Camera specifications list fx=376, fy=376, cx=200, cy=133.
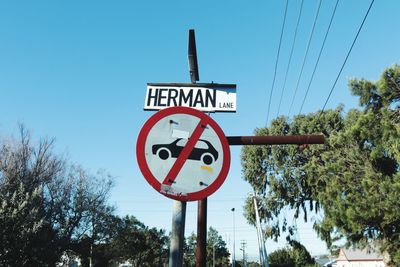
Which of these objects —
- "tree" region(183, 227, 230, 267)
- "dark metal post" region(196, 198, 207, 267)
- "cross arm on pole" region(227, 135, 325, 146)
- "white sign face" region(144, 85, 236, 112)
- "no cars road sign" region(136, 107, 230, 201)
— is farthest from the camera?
"tree" region(183, 227, 230, 267)

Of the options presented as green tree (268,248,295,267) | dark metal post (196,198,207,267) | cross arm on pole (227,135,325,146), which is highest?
green tree (268,248,295,267)

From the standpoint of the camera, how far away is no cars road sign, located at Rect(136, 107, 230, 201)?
8.06 feet

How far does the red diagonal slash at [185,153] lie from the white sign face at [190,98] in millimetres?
872

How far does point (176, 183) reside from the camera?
246cm

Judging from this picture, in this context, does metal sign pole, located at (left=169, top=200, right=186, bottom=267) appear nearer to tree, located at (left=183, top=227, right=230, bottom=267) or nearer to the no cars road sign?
the no cars road sign

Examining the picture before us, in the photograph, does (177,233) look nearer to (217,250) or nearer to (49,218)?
(49,218)

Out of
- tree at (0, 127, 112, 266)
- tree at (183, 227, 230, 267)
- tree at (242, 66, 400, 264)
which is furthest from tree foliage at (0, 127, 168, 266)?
tree at (183, 227, 230, 267)

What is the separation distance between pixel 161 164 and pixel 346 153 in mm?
18568

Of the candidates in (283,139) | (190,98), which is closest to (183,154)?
(190,98)

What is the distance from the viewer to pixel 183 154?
2.55 m

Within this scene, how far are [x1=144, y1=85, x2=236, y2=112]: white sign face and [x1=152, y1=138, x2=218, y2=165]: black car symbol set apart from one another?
97 cm

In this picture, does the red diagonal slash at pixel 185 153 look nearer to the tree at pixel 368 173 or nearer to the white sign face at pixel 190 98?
the white sign face at pixel 190 98

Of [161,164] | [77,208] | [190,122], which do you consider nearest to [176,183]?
[161,164]

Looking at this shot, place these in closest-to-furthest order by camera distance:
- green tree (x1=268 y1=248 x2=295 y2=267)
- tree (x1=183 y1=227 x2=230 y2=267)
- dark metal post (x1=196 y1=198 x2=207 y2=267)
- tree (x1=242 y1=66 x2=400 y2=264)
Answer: dark metal post (x1=196 y1=198 x2=207 y2=267) < tree (x1=242 y1=66 x2=400 y2=264) < green tree (x1=268 y1=248 x2=295 y2=267) < tree (x1=183 y1=227 x2=230 y2=267)
